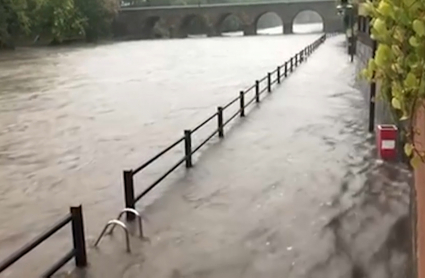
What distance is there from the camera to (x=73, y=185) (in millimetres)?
11031

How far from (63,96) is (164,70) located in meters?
13.5

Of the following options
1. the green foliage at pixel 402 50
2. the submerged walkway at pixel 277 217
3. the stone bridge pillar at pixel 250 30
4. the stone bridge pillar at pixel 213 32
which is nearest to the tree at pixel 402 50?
the green foliage at pixel 402 50

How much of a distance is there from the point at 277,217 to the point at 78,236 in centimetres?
308

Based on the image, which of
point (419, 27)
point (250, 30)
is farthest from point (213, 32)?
point (419, 27)

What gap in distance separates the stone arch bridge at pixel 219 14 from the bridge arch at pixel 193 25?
2.68 feet

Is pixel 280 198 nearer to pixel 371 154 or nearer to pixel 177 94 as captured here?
pixel 371 154

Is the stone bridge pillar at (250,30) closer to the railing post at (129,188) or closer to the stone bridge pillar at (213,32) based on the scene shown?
the stone bridge pillar at (213,32)

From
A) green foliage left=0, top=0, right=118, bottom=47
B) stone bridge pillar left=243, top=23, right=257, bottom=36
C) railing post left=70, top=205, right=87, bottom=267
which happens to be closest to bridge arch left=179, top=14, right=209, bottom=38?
→ stone bridge pillar left=243, top=23, right=257, bottom=36

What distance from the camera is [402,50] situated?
2154mm

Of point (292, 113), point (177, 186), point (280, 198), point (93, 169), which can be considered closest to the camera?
point (280, 198)

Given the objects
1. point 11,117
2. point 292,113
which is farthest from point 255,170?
point 11,117

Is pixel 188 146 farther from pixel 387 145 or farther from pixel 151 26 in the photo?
pixel 151 26

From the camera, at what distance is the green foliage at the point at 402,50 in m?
1.96

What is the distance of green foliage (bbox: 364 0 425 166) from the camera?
6.43ft
